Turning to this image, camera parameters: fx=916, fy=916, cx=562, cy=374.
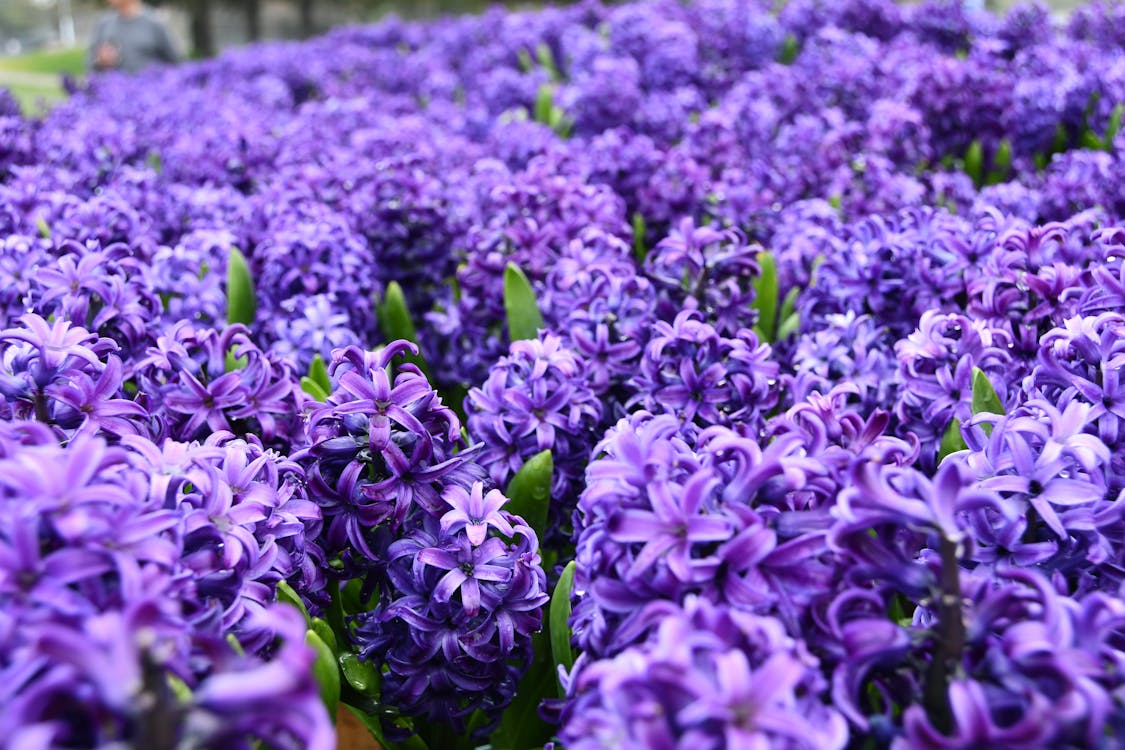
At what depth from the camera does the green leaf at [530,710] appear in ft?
6.65

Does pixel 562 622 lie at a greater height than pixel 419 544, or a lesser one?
lesser

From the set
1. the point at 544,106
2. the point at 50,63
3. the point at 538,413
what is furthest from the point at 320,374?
the point at 50,63

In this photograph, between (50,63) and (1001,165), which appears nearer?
(1001,165)

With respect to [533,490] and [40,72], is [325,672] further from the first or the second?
[40,72]

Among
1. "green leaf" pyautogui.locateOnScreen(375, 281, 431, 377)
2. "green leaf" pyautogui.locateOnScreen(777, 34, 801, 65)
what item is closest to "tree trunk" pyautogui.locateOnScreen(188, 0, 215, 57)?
"green leaf" pyautogui.locateOnScreen(777, 34, 801, 65)

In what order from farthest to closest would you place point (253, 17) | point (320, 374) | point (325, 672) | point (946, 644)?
point (253, 17) < point (320, 374) < point (325, 672) < point (946, 644)

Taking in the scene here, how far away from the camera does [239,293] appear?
310 cm

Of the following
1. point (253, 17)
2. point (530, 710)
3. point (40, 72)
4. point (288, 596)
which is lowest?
point (530, 710)

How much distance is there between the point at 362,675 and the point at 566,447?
683 mm

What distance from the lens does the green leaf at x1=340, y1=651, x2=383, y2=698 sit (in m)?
1.85

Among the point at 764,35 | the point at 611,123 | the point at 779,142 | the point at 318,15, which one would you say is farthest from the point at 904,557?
the point at 318,15

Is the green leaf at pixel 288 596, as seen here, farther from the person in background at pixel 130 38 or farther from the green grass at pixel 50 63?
the green grass at pixel 50 63

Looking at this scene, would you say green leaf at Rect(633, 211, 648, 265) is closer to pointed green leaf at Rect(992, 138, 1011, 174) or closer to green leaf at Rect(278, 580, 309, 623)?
pointed green leaf at Rect(992, 138, 1011, 174)

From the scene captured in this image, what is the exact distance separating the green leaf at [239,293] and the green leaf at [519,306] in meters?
0.90
